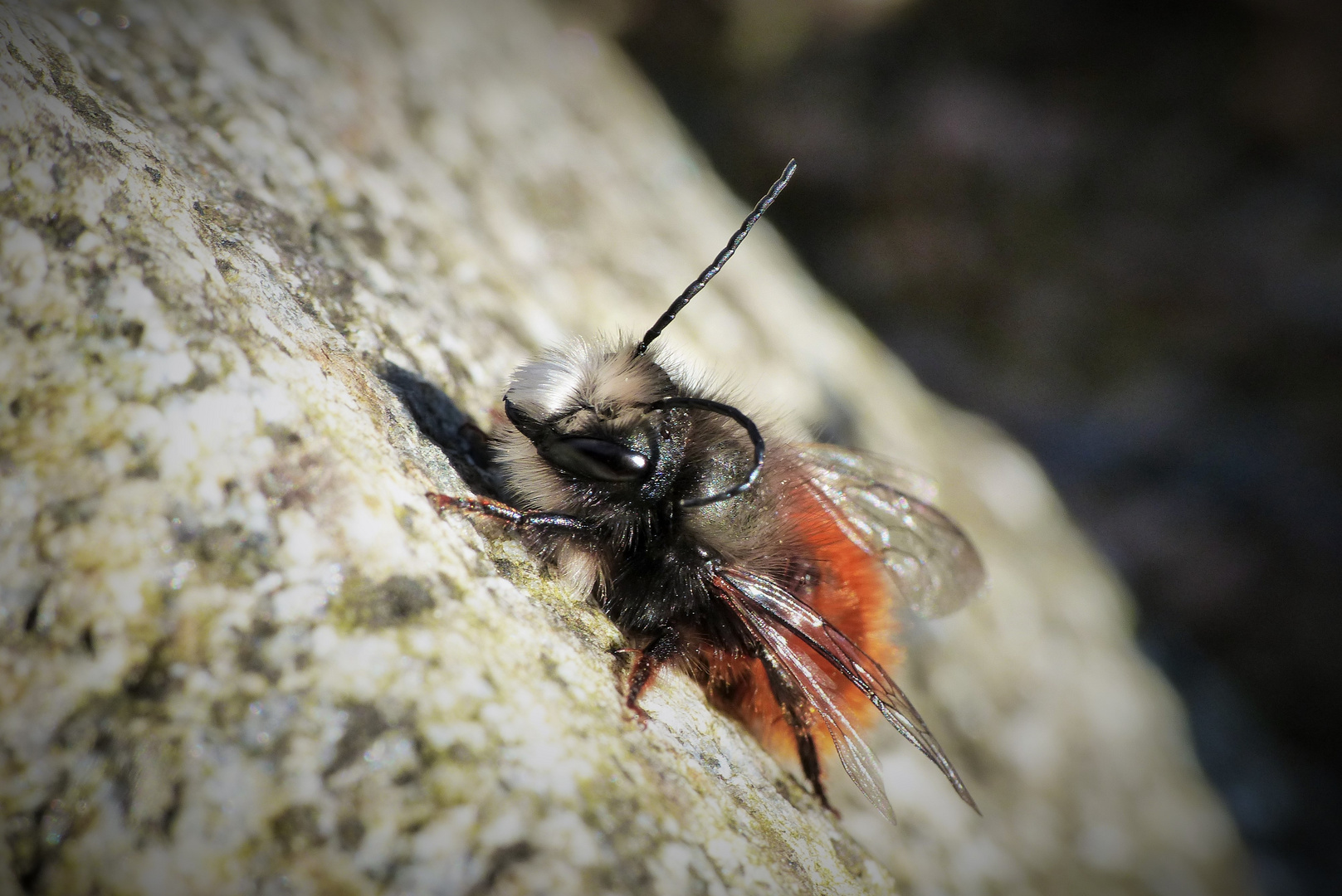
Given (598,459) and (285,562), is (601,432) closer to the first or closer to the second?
(598,459)

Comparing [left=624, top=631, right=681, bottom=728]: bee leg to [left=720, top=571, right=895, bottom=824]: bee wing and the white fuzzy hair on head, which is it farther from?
the white fuzzy hair on head

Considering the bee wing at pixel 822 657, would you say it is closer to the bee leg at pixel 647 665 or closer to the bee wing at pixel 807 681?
the bee wing at pixel 807 681

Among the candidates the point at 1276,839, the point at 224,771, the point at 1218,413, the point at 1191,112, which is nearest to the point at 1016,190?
the point at 1191,112

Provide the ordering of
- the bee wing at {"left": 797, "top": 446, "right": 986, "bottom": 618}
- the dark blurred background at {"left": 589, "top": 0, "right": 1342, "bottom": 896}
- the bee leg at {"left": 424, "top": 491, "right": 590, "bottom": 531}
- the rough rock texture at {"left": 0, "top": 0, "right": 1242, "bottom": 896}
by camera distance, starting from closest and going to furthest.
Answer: the rough rock texture at {"left": 0, "top": 0, "right": 1242, "bottom": 896}
the bee leg at {"left": 424, "top": 491, "right": 590, "bottom": 531}
the bee wing at {"left": 797, "top": 446, "right": 986, "bottom": 618}
the dark blurred background at {"left": 589, "top": 0, "right": 1342, "bottom": 896}

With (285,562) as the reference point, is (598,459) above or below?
above

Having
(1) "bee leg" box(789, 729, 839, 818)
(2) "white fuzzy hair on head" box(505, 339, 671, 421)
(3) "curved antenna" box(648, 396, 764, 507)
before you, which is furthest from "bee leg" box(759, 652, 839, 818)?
(2) "white fuzzy hair on head" box(505, 339, 671, 421)

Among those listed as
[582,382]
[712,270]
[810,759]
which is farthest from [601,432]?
[810,759]
